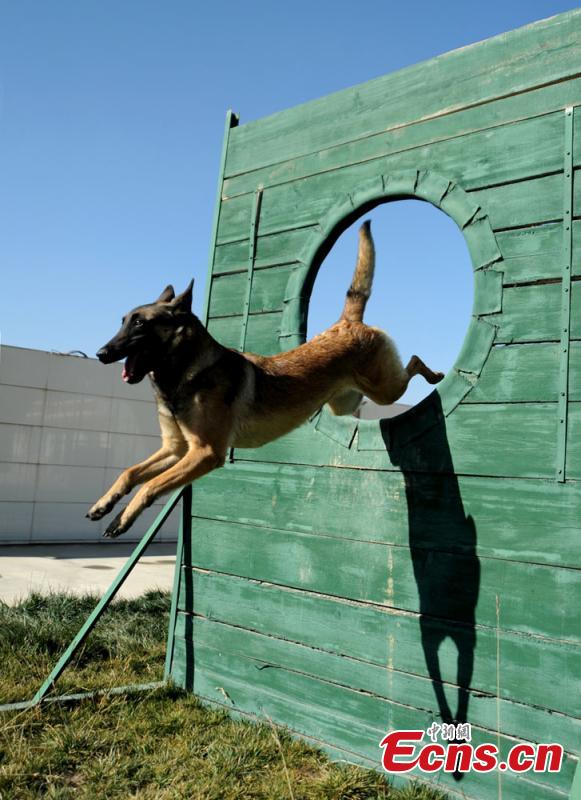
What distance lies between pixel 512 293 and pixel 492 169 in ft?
2.62

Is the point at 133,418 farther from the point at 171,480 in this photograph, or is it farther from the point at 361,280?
the point at 171,480

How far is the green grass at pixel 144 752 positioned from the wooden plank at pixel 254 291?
121 inches

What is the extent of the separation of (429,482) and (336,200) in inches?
85.5

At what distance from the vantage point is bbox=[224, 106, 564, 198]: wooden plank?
3684 millimetres

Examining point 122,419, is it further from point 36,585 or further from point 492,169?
point 492,169

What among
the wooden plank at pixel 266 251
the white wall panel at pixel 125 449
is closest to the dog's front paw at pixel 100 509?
the wooden plank at pixel 266 251

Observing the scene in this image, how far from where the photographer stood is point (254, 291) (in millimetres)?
5203

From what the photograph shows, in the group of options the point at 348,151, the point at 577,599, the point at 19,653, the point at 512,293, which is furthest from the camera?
the point at 19,653

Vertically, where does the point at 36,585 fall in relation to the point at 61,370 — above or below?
below

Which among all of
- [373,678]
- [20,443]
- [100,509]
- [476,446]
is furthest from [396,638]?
[20,443]

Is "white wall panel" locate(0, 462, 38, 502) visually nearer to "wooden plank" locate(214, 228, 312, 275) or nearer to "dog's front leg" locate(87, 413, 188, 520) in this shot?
"wooden plank" locate(214, 228, 312, 275)

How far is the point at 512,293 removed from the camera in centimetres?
371

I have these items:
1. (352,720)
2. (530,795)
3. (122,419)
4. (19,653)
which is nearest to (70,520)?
(122,419)

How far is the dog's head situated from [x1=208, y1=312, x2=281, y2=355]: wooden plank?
156 centimetres
